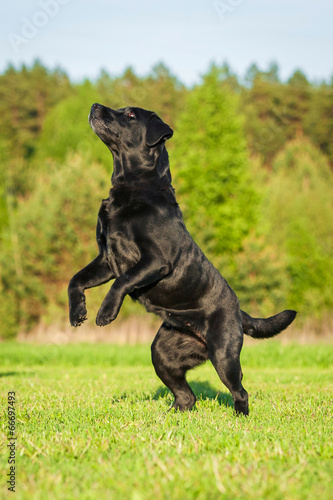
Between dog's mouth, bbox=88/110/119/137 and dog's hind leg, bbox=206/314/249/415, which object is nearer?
dog's hind leg, bbox=206/314/249/415

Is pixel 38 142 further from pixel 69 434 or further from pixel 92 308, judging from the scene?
pixel 69 434

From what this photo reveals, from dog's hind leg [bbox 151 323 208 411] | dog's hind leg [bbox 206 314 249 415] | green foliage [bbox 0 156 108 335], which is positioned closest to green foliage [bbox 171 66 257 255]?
green foliage [bbox 0 156 108 335]

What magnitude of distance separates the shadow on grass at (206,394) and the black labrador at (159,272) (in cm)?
67

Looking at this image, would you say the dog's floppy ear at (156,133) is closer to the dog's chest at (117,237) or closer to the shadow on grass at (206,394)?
the dog's chest at (117,237)

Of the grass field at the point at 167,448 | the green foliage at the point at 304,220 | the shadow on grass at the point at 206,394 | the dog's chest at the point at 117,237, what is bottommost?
the shadow on grass at the point at 206,394

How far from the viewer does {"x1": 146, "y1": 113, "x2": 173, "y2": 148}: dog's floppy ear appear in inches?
174

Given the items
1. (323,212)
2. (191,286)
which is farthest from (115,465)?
(323,212)

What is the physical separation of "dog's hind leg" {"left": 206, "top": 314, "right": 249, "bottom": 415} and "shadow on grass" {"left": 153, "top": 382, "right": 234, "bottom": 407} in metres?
0.65

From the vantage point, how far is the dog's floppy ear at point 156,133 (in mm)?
4422

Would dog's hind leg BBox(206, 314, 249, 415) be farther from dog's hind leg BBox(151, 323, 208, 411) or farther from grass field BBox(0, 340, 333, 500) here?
dog's hind leg BBox(151, 323, 208, 411)

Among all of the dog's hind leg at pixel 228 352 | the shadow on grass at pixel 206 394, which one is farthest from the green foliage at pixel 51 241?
the dog's hind leg at pixel 228 352

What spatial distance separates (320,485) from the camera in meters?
2.27

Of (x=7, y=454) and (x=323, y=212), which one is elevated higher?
(x=323, y=212)

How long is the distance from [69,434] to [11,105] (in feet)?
156
